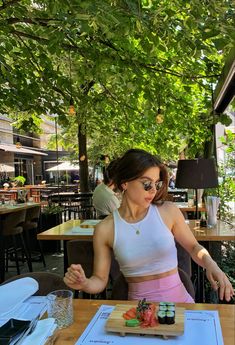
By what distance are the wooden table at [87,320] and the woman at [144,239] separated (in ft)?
0.50

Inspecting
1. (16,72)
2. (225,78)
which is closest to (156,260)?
(225,78)

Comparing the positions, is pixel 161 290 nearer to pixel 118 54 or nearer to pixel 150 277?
pixel 150 277

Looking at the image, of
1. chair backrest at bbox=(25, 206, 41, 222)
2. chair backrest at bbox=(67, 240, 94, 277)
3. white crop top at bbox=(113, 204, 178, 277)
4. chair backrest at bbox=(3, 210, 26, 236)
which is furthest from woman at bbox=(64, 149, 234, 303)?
chair backrest at bbox=(25, 206, 41, 222)

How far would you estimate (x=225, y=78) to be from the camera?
3.91 metres

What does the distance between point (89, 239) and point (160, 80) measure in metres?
2.44

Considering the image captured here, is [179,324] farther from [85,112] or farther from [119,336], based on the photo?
[85,112]

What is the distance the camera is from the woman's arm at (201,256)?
1568 millimetres

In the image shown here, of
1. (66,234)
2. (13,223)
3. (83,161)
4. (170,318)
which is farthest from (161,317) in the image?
(83,161)

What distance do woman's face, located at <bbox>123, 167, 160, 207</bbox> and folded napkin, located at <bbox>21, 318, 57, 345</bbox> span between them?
2.78ft

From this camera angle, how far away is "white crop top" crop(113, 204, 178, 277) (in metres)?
1.87

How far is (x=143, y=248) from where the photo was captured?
1.88m

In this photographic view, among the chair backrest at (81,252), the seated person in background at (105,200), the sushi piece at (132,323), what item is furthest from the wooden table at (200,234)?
the sushi piece at (132,323)

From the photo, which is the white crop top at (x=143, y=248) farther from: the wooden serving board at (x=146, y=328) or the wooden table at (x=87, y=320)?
the wooden serving board at (x=146, y=328)

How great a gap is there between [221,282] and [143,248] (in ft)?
1.43
